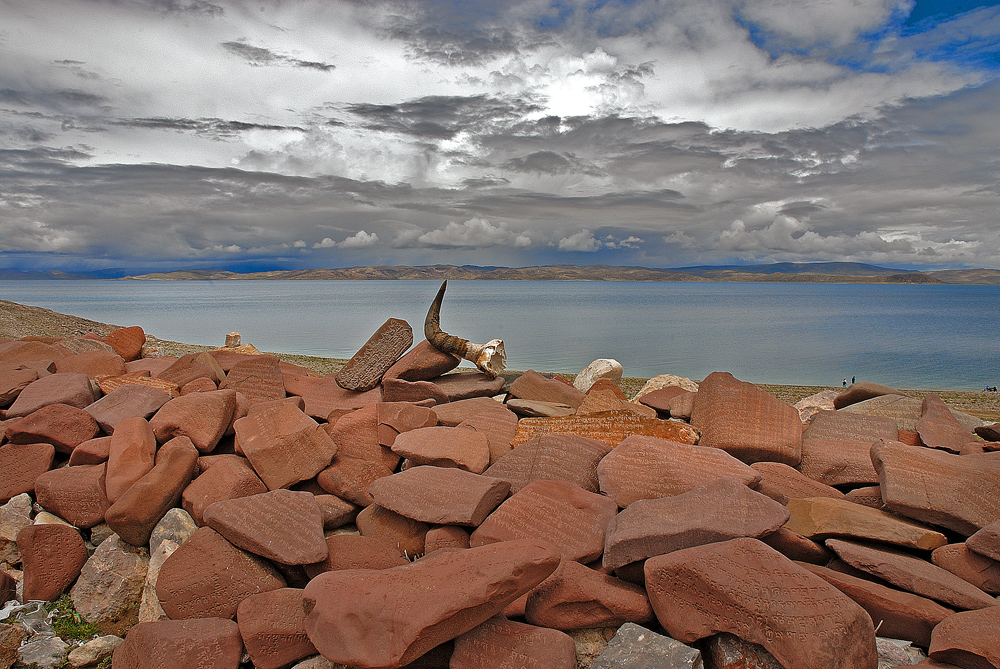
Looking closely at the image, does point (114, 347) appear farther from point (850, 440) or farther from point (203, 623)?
point (850, 440)

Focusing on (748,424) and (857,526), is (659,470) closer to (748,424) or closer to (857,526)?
(857,526)

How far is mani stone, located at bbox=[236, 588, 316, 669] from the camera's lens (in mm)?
3941

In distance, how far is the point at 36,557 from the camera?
4.88 meters

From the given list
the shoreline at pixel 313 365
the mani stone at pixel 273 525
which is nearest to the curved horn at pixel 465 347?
the mani stone at pixel 273 525

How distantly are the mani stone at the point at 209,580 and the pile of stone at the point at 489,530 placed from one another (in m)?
0.02

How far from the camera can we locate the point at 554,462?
5.61 meters

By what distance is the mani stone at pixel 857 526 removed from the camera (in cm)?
442

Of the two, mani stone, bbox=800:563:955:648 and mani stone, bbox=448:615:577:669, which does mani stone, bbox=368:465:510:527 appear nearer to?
mani stone, bbox=448:615:577:669

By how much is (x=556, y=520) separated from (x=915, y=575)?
2.41 metres

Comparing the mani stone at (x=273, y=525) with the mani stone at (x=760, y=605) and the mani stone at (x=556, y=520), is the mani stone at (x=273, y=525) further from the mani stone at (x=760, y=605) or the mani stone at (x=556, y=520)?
the mani stone at (x=760, y=605)

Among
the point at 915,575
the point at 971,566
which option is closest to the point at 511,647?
the point at 915,575

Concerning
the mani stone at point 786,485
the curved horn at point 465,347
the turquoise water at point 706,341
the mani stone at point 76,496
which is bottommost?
the turquoise water at point 706,341

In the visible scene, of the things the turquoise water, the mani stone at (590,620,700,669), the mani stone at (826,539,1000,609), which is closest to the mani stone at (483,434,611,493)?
the mani stone at (590,620,700,669)

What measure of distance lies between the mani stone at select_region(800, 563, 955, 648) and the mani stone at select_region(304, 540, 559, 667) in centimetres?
200
